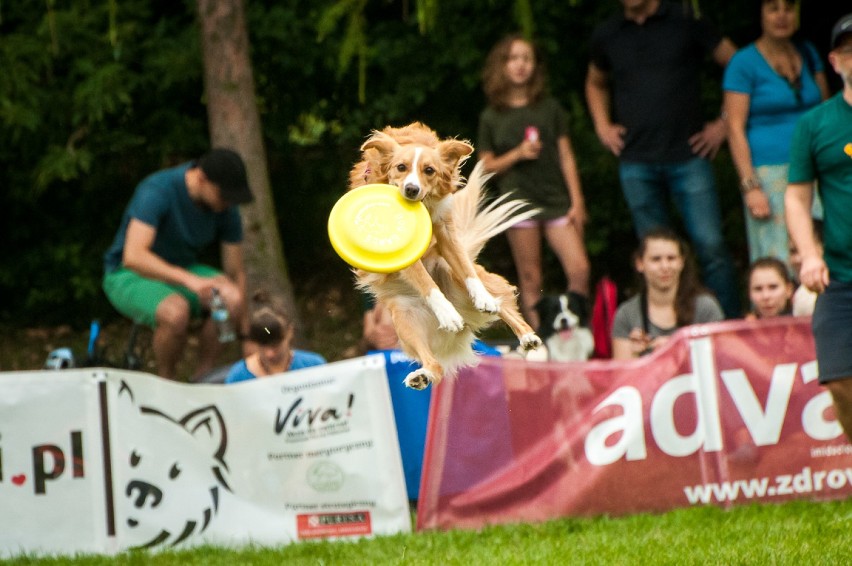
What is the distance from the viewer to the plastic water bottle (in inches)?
258

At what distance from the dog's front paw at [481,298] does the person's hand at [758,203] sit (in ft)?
11.5

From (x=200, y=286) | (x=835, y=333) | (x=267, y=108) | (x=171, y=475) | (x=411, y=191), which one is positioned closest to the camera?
(x=411, y=191)

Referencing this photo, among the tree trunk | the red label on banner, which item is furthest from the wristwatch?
the tree trunk

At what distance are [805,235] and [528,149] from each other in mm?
1664

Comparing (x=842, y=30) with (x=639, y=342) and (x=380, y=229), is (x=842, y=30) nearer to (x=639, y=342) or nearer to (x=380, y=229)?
(x=639, y=342)

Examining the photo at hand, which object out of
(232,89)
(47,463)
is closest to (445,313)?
(47,463)

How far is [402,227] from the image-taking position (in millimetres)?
3104

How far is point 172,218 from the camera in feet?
21.8

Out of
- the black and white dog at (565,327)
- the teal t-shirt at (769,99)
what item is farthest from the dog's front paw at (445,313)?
the teal t-shirt at (769,99)

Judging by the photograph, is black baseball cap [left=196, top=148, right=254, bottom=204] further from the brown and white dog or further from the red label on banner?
the brown and white dog

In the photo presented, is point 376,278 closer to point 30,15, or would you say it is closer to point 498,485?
point 498,485

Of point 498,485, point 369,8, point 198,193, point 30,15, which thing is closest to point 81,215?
point 30,15

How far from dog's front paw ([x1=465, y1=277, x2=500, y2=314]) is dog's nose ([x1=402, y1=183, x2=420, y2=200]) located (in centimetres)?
32

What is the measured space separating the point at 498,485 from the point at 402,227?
10.6ft
